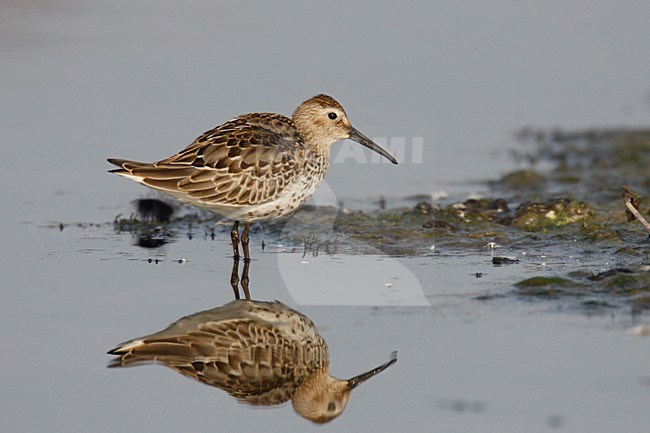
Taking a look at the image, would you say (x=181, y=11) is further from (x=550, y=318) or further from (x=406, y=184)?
(x=550, y=318)

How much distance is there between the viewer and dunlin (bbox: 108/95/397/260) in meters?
9.55

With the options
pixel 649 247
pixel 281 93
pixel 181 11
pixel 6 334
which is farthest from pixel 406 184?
pixel 181 11

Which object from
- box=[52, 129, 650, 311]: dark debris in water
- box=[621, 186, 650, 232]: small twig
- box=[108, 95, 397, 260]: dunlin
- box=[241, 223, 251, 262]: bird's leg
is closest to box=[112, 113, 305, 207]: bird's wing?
box=[108, 95, 397, 260]: dunlin

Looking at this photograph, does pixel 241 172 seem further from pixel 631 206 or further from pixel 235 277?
A: pixel 631 206

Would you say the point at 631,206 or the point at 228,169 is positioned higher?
the point at 228,169

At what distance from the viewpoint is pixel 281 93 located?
47.2 ft

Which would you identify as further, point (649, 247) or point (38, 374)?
point (649, 247)

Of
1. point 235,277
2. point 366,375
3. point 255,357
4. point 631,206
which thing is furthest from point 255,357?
point 631,206

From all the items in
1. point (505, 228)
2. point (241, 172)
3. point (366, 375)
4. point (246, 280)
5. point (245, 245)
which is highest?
point (241, 172)

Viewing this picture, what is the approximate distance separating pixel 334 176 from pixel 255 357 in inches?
240

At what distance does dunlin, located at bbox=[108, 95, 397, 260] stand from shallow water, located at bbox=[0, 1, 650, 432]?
1.66 ft

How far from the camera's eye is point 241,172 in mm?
9664

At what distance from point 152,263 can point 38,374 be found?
2831 millimetres

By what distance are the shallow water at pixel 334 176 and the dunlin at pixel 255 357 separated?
6.7 inches
